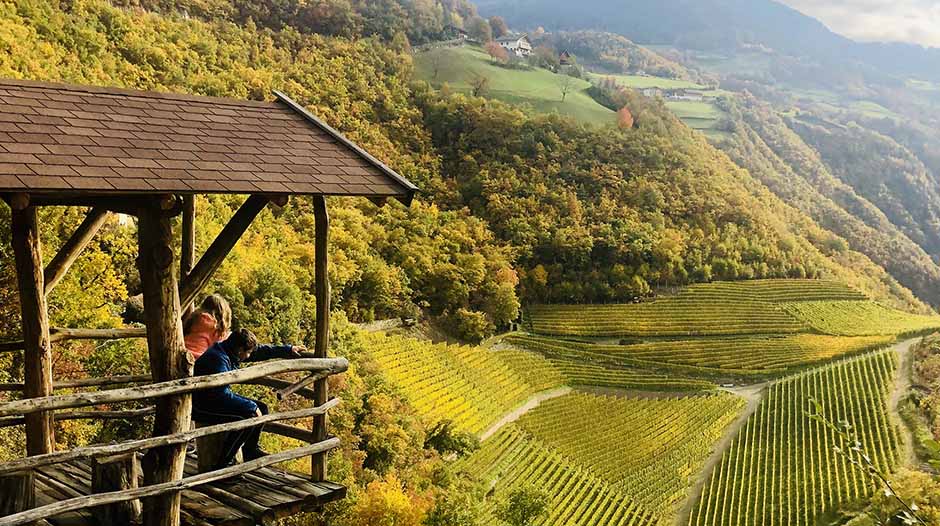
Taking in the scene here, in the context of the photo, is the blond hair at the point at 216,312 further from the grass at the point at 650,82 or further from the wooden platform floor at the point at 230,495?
the grass at the point at 650,82

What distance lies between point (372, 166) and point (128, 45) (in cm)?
4539

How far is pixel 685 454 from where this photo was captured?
32688mm

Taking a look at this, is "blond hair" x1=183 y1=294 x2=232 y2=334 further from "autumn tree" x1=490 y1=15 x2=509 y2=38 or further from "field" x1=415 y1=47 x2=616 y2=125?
"autumn tree" x1=490 y1=15 x2=509 y2=38

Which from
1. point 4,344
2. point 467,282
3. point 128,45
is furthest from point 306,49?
point 4,344

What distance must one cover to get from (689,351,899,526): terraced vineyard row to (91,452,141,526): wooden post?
71.0ft

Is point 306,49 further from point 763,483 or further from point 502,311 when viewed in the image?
point 763,483

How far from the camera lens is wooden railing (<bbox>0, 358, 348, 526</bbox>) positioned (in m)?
4.72

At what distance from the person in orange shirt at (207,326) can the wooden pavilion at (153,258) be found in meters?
0.42

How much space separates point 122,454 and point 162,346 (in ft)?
2.77

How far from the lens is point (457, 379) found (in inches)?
1374

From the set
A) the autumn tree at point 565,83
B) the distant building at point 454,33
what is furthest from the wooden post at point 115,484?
the distant building at point 454,33

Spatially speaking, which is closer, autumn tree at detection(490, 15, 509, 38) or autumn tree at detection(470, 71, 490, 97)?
autumn tree at detection(470, 71, 490, 97)

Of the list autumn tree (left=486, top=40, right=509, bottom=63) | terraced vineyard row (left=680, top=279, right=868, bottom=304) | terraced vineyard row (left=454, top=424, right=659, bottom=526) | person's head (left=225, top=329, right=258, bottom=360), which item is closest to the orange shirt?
person's head (left=225, top=329, right=258, bottom=360)

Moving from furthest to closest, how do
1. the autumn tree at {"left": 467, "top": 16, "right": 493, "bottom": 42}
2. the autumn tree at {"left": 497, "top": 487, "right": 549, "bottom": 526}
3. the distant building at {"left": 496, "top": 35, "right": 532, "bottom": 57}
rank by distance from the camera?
1. the distant building at {"left": 496, "top": 35, "right": 532, "bottom": 57}
2. the autumn tree at {"left": 467, "top": 16, "right": 493, "bottom": 42}
3. the autumn tree at {"left": 497, "top": 487, "right": 549, "bottom": 526}
